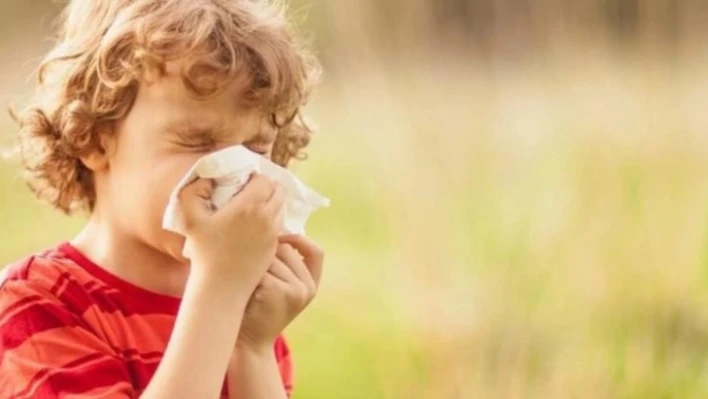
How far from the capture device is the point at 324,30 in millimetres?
2002

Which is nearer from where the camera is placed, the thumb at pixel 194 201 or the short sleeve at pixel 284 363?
the thumb at pixel 194 201

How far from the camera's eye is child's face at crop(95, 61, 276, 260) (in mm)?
1176

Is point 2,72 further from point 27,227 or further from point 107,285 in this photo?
point 107,285

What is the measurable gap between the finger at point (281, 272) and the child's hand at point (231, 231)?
0.05 meters

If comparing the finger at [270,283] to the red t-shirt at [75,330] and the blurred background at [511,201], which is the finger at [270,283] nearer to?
the red t-shirt at [75,330]

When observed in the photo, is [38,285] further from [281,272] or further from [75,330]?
[281,272]

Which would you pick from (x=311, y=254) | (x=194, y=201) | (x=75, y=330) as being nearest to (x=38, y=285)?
(x=75, y=330)

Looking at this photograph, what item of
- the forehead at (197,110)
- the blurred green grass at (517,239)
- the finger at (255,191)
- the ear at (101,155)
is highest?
the forehead at (197,110)

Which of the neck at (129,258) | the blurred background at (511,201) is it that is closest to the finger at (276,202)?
the neck at (129,258)

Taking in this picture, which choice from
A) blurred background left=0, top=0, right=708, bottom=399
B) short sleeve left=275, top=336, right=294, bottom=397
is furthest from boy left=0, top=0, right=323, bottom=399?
blurred background left=0, top=0, right=708, bottom=399

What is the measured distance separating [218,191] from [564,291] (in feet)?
2.94

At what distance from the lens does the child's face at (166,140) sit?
118 centimetres

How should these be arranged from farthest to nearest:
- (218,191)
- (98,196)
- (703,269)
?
(703,269) → (98,196) → (218,191)

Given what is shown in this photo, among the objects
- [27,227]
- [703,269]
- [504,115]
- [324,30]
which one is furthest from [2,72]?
[703,269]
